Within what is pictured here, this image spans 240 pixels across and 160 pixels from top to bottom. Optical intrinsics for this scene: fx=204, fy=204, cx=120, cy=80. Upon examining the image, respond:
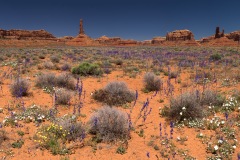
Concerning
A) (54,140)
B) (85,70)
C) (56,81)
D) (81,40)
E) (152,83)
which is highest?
(81,40)

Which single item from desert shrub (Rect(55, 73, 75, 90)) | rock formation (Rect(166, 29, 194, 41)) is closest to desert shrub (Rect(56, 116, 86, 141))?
desert shrub (Rect(55, 73, 75, 90))

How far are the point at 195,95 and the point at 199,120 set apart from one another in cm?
112

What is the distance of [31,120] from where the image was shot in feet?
18.9

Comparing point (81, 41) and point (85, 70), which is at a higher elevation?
point (81, 41)

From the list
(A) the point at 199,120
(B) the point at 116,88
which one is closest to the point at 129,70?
(B) the point at 116,88

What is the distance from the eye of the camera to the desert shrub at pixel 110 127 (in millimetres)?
4957

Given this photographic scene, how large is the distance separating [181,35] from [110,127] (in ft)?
364

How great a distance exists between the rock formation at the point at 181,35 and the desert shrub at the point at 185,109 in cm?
10665

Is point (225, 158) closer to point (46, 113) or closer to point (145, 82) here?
point (46, 113)

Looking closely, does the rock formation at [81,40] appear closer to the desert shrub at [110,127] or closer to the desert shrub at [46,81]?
the desert shrub at [46,81]

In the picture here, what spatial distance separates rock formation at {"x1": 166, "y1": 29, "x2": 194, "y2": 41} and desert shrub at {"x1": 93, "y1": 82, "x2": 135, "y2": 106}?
105568mm

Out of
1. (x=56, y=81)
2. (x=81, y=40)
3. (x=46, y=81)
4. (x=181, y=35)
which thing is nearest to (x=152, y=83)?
(x=56, y=81)

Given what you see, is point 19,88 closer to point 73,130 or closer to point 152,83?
→ point 73,130

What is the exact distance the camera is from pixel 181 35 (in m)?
108
